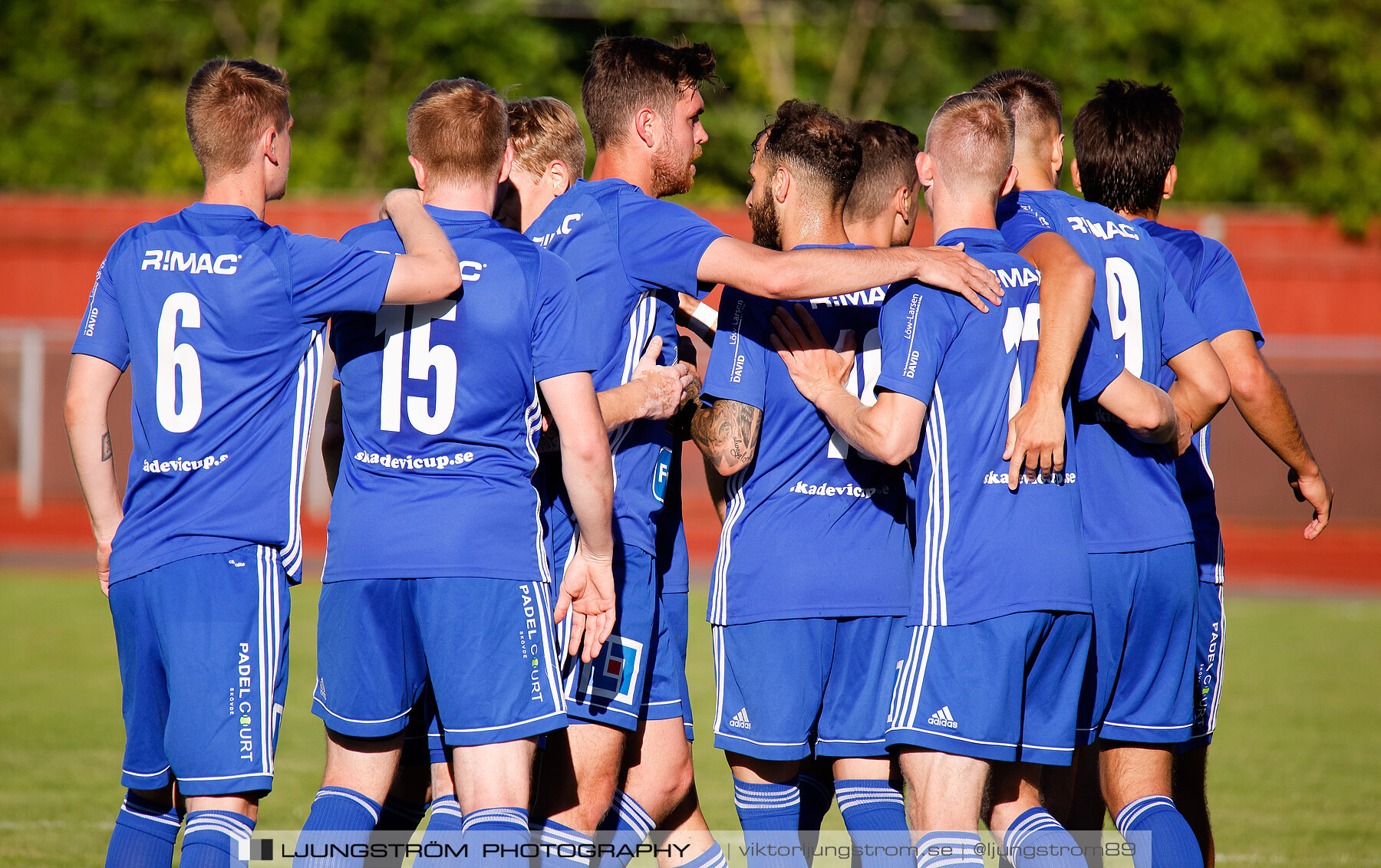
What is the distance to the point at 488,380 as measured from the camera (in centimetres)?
350

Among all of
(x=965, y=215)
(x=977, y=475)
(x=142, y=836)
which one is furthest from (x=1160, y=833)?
(x=142, y=836)

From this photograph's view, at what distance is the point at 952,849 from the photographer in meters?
3.41

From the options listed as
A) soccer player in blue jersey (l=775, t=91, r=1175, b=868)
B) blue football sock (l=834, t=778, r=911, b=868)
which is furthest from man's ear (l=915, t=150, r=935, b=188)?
blue football sock (l=834, t=778, r=911, b=868)

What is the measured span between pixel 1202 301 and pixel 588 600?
2459 millimetres

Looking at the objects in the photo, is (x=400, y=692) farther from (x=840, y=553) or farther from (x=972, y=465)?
(x=972, y=465)

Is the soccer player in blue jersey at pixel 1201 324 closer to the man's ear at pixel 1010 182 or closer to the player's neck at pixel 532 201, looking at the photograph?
the man's ear at pixel 1010 182

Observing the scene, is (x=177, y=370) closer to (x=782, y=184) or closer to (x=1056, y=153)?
(x=782, y=184)

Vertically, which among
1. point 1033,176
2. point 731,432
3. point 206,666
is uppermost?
point 1033,176

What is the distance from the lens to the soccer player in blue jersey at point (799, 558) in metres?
3.82

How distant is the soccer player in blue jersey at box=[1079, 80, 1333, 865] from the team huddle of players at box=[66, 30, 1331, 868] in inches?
8.2

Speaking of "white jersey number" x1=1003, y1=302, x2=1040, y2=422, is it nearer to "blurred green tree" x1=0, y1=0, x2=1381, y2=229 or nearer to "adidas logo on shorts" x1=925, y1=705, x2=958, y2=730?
"adidas logo on shorts" x1=925, y1=705, x2=958, y2=730

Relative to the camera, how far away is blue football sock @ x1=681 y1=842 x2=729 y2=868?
14.0 ft

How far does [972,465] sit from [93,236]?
882 inches

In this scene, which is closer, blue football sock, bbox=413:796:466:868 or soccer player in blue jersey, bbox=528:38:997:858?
blue football sock, bbox=413:796:466:868
